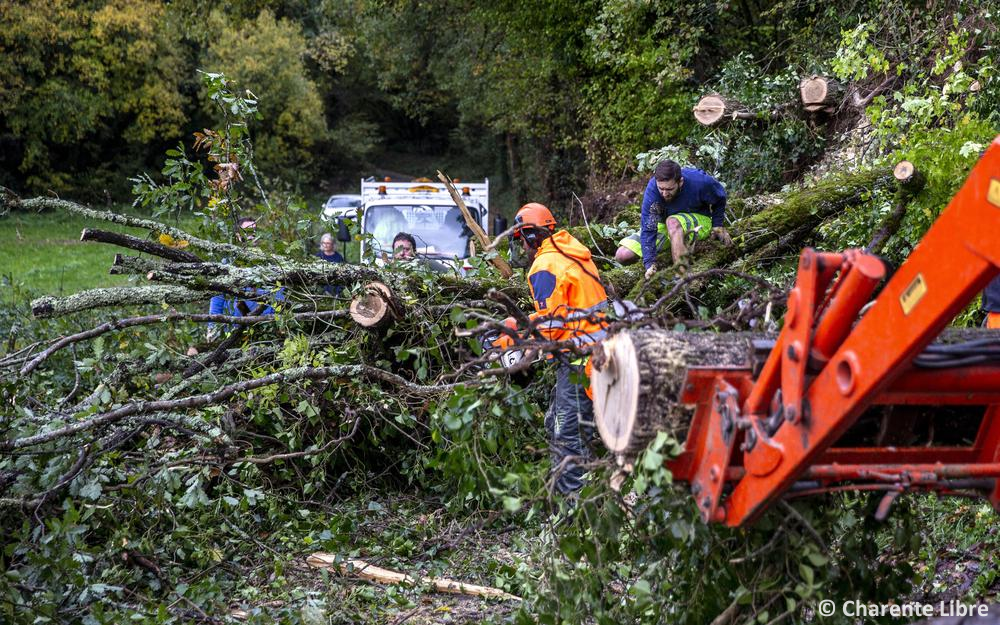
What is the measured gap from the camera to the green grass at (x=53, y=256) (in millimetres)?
16125

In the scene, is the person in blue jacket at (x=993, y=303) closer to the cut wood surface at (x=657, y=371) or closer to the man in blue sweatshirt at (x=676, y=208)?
the man in blue sweatshirt at (x=676, y=208)

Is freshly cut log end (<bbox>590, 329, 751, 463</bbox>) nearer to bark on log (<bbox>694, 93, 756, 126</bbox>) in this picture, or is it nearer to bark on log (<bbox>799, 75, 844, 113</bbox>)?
bark on log (<bbox>694, 93, 756, 126</bbox>)

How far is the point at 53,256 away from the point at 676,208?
53.2 feet

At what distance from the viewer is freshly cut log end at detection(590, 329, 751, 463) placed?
2.98 meters

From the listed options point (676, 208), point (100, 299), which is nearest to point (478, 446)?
point (100, 299)

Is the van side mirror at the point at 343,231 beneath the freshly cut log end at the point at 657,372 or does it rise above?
beneath

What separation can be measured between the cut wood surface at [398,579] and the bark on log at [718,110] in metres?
6.75

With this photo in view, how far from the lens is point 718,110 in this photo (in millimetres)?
10328

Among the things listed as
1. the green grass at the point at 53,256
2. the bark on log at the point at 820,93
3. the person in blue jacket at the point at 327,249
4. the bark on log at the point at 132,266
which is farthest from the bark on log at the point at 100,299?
the green grass at the point at 53,256

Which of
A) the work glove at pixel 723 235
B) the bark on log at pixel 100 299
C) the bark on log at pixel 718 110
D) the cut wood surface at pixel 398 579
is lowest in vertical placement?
the cut wood surface at pixel 398 579

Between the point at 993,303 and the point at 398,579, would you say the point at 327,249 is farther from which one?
the point at 993,303

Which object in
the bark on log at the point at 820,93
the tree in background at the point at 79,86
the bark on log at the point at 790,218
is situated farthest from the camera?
the tree in background at the point at 79,86

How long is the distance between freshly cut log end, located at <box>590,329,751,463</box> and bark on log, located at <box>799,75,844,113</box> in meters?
7.79

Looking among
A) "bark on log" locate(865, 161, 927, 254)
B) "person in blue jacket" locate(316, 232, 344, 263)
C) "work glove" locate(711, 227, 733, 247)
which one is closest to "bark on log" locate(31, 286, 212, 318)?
"person in blue jacket" locate(316, 232, 344, 263)
